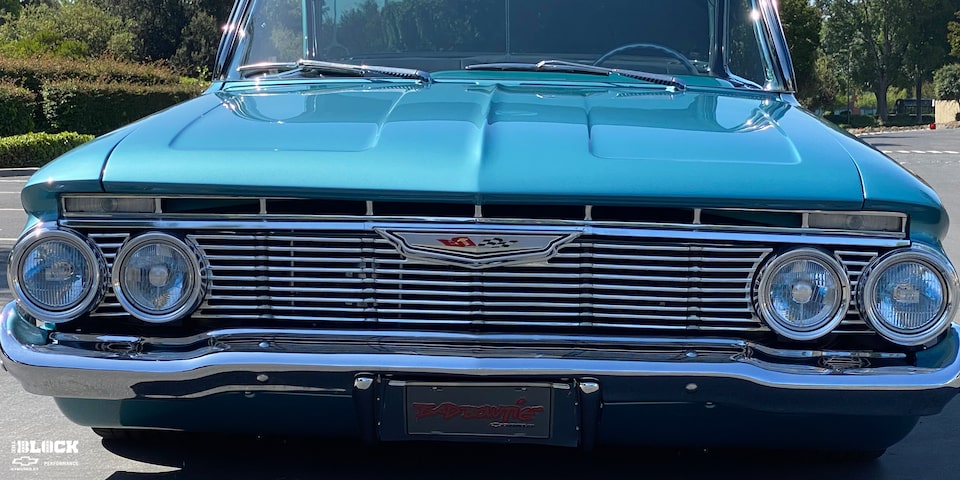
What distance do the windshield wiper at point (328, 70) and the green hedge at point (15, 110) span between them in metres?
22.2

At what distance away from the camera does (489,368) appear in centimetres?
281

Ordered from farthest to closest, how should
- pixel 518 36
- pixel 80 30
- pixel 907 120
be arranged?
pixel 907 120 < pixel 80 30 < pixel 518 36

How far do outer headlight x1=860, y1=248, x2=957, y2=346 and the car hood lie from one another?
22 centimetres

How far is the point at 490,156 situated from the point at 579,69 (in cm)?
128

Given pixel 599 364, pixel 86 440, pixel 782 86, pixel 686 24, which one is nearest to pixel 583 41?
pixel 686 24

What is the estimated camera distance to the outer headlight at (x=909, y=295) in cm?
294

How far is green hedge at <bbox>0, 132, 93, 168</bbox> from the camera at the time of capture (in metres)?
20.2

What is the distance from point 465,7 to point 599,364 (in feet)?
6.51

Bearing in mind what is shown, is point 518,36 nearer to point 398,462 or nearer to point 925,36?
point 398,462

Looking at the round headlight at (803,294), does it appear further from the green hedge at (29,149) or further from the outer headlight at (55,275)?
the green hedge at (29,149)

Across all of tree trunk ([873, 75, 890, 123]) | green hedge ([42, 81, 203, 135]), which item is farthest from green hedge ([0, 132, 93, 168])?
tree trunk ([873, 75, 890, 123])

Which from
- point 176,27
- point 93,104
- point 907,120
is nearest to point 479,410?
point 93,104

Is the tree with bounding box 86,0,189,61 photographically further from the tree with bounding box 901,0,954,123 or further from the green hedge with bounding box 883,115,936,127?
the tree with bounding box 901,0,954,123

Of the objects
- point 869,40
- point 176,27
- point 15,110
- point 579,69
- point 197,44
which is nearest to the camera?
point 579,69
